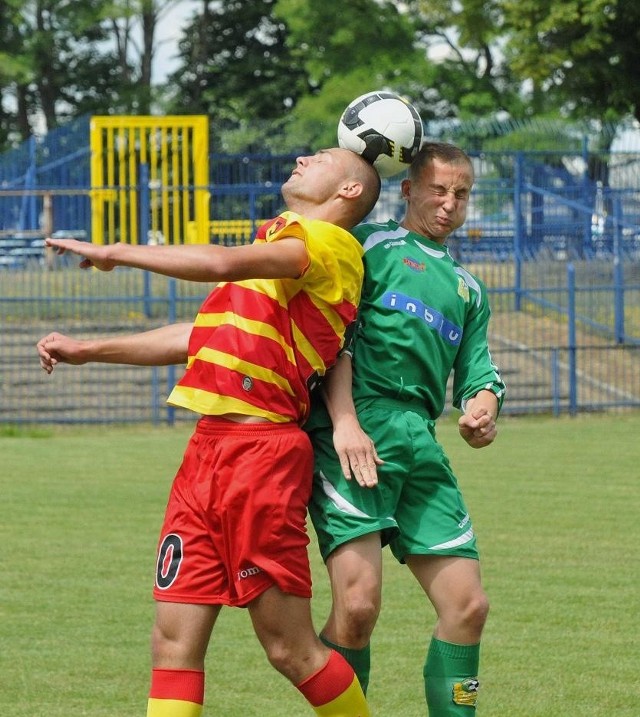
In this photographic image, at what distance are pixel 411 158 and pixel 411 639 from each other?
8.86 feet

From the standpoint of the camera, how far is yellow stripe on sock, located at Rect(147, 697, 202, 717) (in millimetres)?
3910

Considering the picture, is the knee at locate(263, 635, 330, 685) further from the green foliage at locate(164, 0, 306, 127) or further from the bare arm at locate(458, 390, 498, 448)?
the green foliage at locate(164, 0, 306, 127)

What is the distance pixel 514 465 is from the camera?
1294cm

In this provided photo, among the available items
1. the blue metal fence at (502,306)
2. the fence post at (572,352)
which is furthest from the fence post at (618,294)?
the fence post at (572,352)

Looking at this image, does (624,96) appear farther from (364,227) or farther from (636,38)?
(364,227)

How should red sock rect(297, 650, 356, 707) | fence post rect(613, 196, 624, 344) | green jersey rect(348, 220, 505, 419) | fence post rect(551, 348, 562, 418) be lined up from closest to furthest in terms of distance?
red sock rect(297, 650, 356, 707), green jersey rect(348, 220, 505, 419), fence post rect(551, 348, 562, 418), fence post rect(613, 196, 624, 344)

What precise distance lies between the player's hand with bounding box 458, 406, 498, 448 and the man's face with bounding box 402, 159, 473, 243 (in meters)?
0.61

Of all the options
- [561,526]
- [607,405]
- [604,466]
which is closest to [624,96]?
[607,405]

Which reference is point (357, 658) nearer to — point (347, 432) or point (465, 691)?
point (465, 691)

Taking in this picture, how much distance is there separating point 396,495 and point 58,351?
1.10m

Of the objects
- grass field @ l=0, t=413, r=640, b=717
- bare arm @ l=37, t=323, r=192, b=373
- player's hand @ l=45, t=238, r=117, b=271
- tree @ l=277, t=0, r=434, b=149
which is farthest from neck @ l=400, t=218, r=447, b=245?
tree @ l=277, t=0, r=434, b=149

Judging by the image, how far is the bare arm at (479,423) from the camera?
4.31 metres

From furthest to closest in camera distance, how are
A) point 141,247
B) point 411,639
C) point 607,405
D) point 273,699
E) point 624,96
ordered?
point 624,96
point 607,405
point 411,639
point 273,699
point 141,247

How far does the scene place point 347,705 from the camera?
4086 millimetres
